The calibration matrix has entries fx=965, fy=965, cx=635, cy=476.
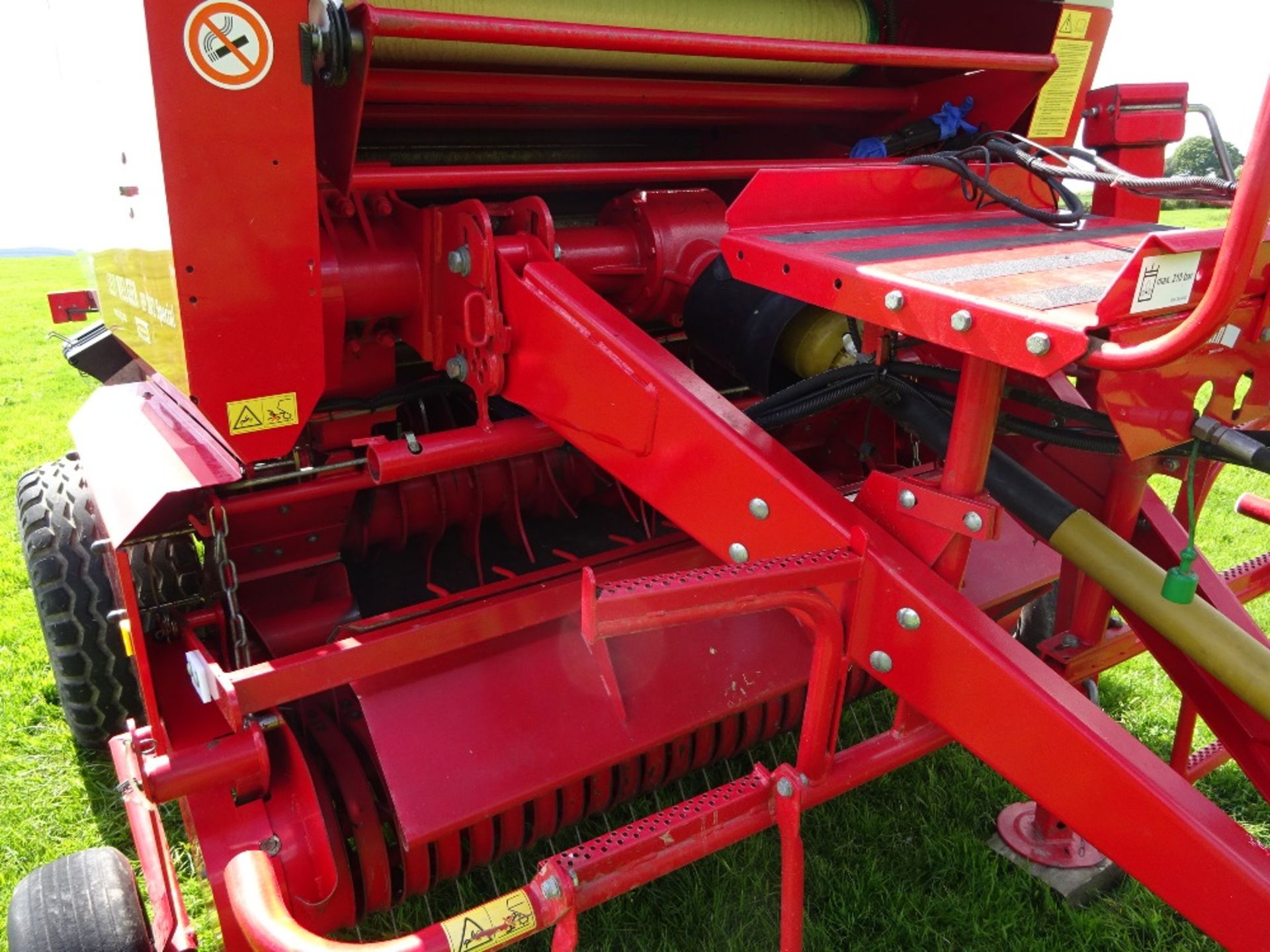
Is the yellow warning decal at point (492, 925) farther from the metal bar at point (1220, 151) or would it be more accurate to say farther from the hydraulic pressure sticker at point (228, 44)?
the metal bar at point (1220, 151)

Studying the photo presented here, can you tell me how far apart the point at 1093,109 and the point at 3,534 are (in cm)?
490

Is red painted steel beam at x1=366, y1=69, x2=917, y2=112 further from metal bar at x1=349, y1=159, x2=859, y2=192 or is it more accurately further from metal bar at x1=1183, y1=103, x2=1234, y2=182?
metal bar at x1=1183, y1=103, x2=1234, y2=182

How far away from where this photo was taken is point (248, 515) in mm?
2348

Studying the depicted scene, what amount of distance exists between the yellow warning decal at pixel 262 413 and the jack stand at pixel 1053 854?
1978mm

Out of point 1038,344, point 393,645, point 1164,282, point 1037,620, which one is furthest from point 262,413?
point 1037,620

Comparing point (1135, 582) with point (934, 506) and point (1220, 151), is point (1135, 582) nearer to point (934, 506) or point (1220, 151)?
point (934, 506)

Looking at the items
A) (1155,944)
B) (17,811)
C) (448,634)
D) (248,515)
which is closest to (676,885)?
(448,634)

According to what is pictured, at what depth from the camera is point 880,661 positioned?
1.57 meters

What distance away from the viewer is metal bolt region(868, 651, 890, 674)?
1562mm

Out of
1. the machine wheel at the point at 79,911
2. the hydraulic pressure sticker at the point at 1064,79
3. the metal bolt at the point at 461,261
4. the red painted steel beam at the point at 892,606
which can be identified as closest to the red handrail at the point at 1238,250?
the red painted steel beam at the point at 892,606

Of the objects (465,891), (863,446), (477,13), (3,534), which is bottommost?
(3,534)

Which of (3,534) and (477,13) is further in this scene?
(3,534)

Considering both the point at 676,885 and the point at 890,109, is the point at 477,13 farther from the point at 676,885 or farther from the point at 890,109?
the point at 676,885

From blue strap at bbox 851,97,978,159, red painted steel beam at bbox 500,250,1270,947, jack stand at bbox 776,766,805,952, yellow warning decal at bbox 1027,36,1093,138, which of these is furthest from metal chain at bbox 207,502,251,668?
yellow warning decal at bbox 1027,36,1093,138
